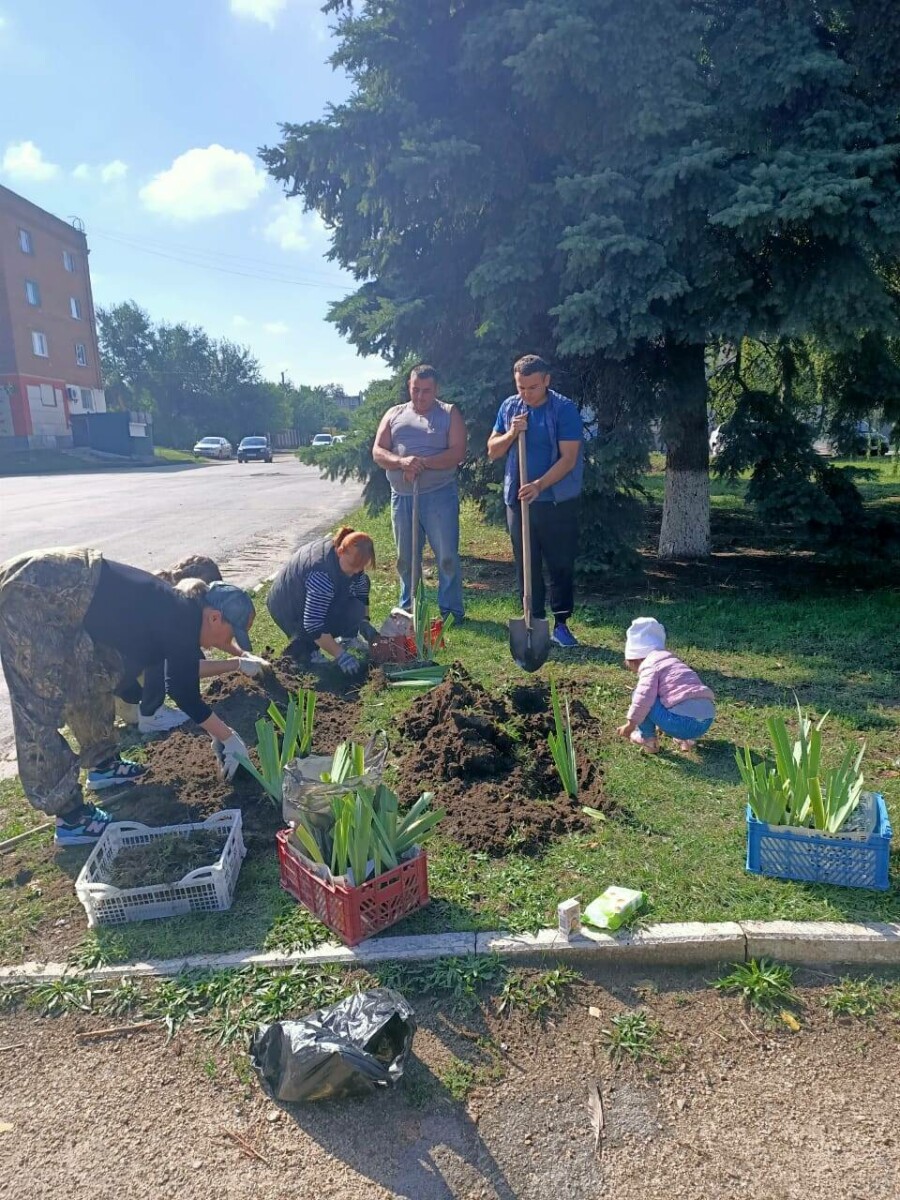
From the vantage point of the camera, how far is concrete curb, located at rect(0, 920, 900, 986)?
271cm

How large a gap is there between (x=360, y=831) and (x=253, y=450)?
43002mm

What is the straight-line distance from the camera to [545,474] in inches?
222

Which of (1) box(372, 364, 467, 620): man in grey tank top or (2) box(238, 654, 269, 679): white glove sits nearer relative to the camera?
(2) box(238, 654, 269, 679): white glove

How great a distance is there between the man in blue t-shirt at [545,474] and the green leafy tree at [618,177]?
1177mm

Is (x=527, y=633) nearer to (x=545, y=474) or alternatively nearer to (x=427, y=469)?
(x=545, y=474)

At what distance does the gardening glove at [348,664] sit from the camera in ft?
17.8

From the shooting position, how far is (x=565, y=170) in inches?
275

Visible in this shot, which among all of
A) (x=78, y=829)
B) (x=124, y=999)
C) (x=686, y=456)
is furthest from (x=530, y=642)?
(x=686, y=456)

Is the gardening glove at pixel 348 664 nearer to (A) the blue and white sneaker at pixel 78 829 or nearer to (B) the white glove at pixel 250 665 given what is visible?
(B) the white glove at pixel 250 665

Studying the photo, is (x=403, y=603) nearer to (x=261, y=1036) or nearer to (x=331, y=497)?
(x=261, y=1036)

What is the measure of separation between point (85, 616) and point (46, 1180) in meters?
2.09

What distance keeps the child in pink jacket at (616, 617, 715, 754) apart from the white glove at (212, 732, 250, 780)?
1.93 m

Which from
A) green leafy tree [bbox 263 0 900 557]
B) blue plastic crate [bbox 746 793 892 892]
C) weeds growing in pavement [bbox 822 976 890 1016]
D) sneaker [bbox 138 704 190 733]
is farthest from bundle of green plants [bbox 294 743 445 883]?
green leafy tree [bbox 263 0 900 557]

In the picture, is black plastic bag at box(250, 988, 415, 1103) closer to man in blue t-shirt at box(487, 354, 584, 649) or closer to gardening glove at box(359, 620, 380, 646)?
man in blue t-shirt at box(487, 354, 584, 649)
